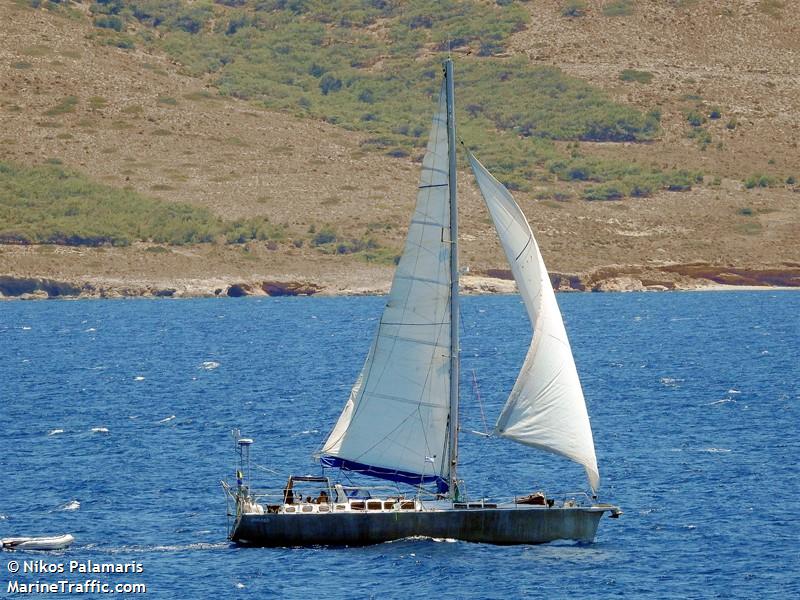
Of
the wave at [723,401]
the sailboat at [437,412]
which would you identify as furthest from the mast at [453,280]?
the wave at [723,401]

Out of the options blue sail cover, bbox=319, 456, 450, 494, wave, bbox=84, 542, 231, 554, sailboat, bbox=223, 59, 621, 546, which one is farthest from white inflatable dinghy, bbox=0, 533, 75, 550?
blue sail cover, bbox=319, 456, 450, 494

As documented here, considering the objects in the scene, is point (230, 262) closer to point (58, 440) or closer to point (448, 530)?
point (58, 440)

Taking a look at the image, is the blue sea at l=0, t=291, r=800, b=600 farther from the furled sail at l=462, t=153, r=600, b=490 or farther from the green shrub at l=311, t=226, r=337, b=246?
the green shrub at l=311, t=226, r=337, b=246

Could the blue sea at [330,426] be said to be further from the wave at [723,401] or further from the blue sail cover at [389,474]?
the blue sail cover at [389,474]

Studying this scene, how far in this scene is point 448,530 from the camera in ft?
147

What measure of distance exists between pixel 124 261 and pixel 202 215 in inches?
487

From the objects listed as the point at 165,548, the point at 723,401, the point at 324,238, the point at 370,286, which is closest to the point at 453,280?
the point at 165,548

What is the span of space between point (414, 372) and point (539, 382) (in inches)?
134

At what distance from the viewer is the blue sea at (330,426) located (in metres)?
43.4

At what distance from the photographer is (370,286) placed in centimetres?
18775

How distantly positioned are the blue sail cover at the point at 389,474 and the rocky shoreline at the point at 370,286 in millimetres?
138334

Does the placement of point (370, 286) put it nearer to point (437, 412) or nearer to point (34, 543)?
point (34, 543)

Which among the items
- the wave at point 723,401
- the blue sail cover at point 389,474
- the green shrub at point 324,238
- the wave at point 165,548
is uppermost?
the green shrub at point 324,238

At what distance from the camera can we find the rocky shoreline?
18575cm
